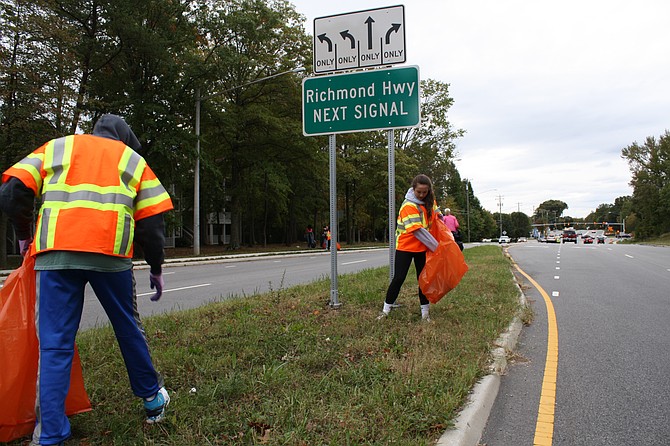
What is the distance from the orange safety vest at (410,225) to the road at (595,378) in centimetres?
160

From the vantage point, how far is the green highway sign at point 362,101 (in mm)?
6148

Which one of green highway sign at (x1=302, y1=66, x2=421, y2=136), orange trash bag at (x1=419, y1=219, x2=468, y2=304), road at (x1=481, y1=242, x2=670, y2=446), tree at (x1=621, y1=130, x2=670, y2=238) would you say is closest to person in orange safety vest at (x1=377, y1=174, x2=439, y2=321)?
orange trash bag at (x1=419, y1=219, x2=468, y2=304)

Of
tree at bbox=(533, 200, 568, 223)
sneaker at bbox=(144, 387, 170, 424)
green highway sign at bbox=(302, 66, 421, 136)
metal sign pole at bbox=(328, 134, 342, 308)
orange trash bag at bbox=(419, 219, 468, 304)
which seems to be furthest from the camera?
tree at bbox=(533, 200, 568, 223)

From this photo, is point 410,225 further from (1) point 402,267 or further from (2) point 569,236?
(2) point 569,236

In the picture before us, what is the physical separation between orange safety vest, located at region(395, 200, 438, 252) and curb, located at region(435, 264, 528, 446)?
1.44m

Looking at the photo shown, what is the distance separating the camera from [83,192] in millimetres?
2494

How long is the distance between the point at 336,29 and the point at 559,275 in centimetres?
961

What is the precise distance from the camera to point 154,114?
70.4 ft

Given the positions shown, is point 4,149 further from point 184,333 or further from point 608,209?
point 608,209

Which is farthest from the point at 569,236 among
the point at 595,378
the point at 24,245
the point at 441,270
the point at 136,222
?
the point at 24,245

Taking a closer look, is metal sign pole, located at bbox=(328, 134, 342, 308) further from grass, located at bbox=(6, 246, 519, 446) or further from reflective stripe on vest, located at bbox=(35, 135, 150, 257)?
reflective stripe on vest, located at bbox=(35, 135, 150, 257)

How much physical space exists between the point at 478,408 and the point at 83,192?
278 centimetres

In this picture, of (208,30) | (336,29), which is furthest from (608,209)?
(336,29)

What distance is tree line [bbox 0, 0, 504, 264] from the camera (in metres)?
15.8
